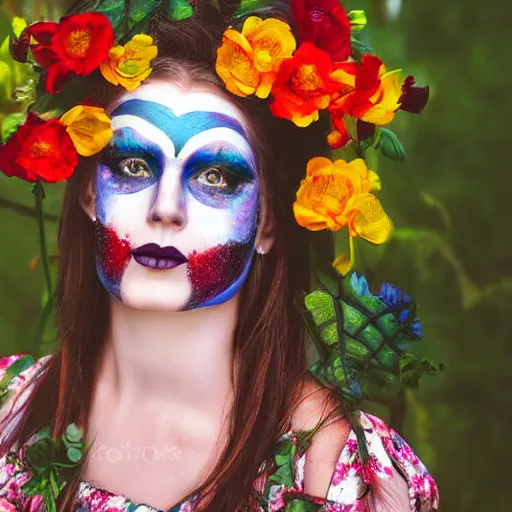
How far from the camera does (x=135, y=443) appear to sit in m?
1.81

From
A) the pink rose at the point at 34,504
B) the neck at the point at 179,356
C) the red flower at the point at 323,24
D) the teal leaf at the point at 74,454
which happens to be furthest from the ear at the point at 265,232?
the pink rose at the point at 34,504

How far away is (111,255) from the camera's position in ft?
5.78

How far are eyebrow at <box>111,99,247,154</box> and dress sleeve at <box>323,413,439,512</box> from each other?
675mm

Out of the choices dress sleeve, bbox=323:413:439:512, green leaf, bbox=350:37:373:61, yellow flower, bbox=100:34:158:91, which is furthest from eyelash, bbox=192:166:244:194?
dress sleeve, bbox=323:413:439:512

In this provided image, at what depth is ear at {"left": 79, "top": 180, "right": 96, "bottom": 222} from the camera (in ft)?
5.96

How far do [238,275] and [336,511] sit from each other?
0.50 metres

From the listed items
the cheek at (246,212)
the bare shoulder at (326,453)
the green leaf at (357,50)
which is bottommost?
the bare shoulder at (326,453)

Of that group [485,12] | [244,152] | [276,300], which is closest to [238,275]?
[276,300]

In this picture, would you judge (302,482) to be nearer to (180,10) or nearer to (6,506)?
(6,506)

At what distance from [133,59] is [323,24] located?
1.24 ft

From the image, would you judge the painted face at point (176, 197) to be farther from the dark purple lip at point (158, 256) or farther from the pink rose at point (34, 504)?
the pink rose at point (34, 504)

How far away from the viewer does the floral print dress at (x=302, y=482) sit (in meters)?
1.72

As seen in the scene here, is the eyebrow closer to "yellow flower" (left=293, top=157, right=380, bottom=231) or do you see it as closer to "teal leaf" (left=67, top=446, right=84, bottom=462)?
"yellow flower" (left=293, top=157, right=380, bottom=231)

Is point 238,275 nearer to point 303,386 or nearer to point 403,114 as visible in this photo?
point 303,386
